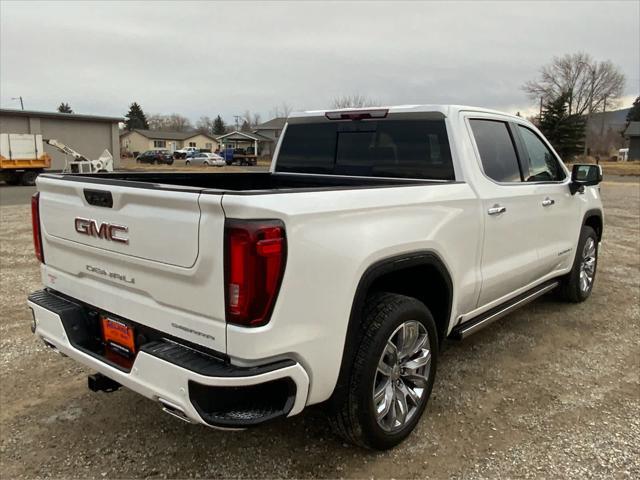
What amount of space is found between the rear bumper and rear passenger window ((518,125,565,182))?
115 inches

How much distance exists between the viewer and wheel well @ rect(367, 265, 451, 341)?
10.0 ft

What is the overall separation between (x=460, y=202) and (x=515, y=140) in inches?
52.5

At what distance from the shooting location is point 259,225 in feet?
6.84

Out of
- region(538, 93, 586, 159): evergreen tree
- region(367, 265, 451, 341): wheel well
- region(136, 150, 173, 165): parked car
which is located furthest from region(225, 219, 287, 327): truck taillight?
region(136, 150, 173, 165): parked car

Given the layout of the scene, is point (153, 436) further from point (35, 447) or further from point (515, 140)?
point (515, 140)

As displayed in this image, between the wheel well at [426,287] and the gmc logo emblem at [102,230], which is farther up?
the gmc logo emblem at [102,230]

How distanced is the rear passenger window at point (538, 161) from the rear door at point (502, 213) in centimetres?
26

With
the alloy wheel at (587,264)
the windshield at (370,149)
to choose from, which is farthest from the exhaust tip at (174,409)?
the alloy wheel at (587,264)

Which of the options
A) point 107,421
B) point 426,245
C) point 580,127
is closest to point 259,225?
point 426,245

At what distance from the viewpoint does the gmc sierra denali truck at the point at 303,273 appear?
215cm

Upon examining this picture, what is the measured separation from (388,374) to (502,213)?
1.52 metres

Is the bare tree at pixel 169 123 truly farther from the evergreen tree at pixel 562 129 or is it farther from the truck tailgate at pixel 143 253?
the truck tailgate at pixel 143 253

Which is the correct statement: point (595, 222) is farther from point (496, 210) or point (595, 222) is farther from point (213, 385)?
point (213, 385)

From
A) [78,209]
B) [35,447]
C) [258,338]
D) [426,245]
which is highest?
[78,209]
